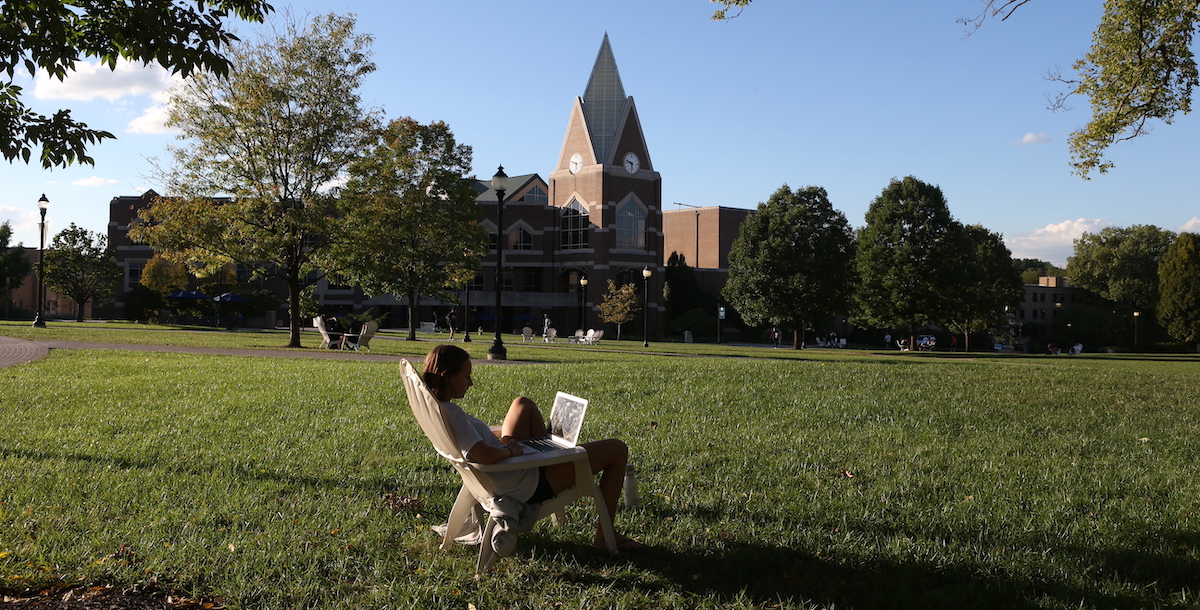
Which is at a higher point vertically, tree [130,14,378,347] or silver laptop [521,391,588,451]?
tree [130,14,378,347]

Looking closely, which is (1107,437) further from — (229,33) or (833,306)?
(833,306)

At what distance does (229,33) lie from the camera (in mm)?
5785

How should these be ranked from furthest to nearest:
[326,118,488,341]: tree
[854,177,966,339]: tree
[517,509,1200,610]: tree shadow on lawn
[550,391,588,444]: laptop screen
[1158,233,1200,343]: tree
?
[1158,233,1200,343]: tree
[854,177,966,339]: tree
[326,118,488,341]: tree
[550,391,588,444]: laptop screen
[517,509,1200,610]: tree shadow on lawn

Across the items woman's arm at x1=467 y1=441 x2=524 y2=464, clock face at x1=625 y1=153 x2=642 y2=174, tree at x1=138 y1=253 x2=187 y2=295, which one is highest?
clock face at x1=625 y1=153 x2=642 y2=174

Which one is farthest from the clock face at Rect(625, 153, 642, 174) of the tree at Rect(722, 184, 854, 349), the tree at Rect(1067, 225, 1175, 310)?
the tree at Rect(1067, 225, 1175, 310)

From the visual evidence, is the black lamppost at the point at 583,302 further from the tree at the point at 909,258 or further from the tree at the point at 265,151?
the tree at the point at 265,151

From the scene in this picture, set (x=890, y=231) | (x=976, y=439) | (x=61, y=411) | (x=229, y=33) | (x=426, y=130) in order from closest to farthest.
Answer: (x=229, y=33) → (x=976, y=439) → (x=61, y=411) → (x=426, y=130) → (x=890, y=231)

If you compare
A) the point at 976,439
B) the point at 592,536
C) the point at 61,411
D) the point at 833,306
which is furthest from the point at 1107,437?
the point at 833,306

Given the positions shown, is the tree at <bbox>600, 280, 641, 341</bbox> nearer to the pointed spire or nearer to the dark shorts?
the pointed spire

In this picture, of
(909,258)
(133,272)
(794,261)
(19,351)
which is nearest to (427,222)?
(19,351)

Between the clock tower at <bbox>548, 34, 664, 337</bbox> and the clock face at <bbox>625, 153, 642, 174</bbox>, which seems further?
the clock face at <bbox>625, 153, 642, 174</bbox>

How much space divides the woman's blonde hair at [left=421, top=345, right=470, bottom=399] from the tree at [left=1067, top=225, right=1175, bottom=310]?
95331mm

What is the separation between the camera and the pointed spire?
214ft

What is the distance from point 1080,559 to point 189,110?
26202 mm
